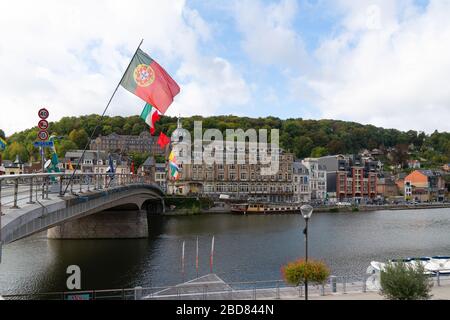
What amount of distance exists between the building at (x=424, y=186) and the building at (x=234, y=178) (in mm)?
51246

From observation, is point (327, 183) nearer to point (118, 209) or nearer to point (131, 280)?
point (118, 209)

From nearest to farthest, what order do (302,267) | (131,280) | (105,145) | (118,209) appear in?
(302,267) → (131,280) → (118,209) → (105,145)

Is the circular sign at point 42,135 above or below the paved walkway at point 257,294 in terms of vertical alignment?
above

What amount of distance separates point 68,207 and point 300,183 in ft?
345

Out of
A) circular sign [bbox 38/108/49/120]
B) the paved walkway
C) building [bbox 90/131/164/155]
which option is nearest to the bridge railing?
circular sign [bbox 38/108/49/120]

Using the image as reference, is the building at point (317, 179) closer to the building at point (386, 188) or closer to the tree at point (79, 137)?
the building at point (386, 188)

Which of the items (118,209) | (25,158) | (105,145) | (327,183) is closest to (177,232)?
(118,209)

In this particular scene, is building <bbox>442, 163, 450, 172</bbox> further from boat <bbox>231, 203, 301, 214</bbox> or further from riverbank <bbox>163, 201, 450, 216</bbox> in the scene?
boat <bbox>231, 203, 301, 214</bbox>

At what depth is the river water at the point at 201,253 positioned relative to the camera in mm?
35406

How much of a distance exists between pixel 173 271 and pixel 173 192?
3246 inches

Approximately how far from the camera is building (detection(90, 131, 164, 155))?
181 m

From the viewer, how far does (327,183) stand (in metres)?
142

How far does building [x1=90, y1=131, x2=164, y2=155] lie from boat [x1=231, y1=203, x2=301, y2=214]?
3316 inches

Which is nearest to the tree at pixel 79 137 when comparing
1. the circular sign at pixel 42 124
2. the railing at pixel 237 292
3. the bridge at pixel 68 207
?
the bridge at pixel 68 207
